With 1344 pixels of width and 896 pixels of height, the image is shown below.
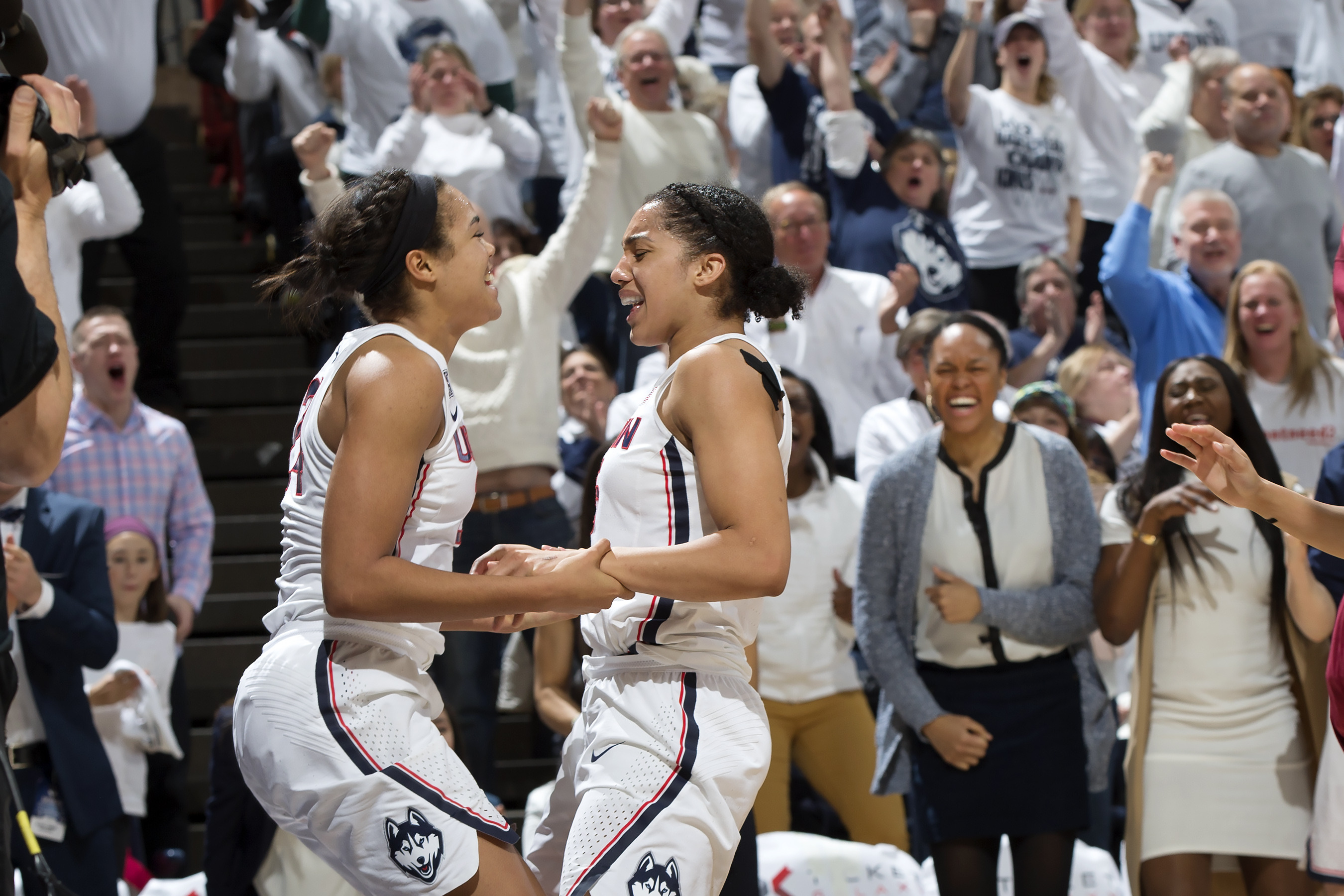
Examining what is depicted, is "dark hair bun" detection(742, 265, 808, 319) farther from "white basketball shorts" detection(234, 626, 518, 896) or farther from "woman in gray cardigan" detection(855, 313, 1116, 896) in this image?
"woman in gray cardigan" detection(855, 313, 1116, 896)

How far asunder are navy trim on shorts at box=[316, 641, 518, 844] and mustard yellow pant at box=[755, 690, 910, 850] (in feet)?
7.36

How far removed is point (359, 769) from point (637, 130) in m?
5.02

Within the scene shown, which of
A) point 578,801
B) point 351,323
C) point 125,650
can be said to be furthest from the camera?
point 351,323

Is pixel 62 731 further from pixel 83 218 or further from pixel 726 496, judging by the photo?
pixel 726 496

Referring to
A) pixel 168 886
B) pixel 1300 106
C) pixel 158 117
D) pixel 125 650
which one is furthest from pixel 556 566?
pixel 158 117

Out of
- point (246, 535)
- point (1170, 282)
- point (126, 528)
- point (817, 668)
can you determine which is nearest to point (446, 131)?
point (246, 535)

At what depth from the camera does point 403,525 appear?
2359 mm

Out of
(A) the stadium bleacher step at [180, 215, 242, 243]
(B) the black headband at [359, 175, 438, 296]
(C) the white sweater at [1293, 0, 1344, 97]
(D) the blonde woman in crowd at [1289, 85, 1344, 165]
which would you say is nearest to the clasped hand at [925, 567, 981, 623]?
Result: (B) the black headband at [359, 175, 438, 296]

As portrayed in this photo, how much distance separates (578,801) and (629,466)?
573 mm

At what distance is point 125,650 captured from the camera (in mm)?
4992

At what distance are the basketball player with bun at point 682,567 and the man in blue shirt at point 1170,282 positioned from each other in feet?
11.0

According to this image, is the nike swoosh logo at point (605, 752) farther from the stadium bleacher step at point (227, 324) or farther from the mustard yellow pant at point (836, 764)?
the stadium bleacher step at point (227, 324)

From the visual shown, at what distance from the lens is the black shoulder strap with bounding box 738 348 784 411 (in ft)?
7.94

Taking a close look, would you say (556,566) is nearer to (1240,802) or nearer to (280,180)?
(1240,802)
